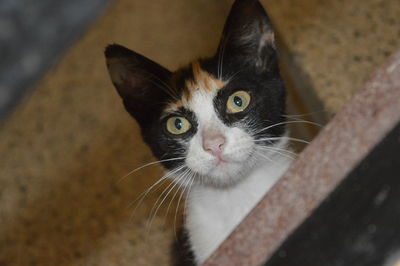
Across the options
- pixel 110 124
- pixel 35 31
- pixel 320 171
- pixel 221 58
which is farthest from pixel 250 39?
pixel 35 31

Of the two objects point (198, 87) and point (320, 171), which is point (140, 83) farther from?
point (320, 171)

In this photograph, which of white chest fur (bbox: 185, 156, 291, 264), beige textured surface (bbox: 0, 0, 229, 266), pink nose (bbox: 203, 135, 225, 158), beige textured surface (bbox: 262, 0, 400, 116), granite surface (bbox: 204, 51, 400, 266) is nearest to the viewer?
granite surface (bbox: 204, 51, 400, 266)

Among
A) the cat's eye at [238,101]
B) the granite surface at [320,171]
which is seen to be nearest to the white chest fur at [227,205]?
the cat's eye at [238,101]

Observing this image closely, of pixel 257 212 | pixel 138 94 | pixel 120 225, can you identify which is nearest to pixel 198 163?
pixel 138 94

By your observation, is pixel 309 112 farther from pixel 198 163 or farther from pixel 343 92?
pixel 198 163

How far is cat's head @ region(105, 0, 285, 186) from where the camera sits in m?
1.46

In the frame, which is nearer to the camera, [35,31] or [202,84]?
[202,84]

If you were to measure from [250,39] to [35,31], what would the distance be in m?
2.28

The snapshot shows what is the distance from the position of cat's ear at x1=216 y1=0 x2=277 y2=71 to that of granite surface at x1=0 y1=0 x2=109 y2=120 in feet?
6.45

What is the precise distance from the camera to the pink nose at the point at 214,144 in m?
1.39

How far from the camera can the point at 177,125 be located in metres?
1.55

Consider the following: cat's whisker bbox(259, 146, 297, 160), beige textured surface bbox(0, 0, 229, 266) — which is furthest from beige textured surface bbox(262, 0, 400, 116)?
beige textured surface bbox(0, 0, 229, 266)

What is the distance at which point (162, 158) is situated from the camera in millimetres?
1634

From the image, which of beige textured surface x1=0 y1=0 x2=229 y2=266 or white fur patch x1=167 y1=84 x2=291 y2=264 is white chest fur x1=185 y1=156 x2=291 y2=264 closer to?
white fur patch x1=167 y1=84 x2=291 y2=264
